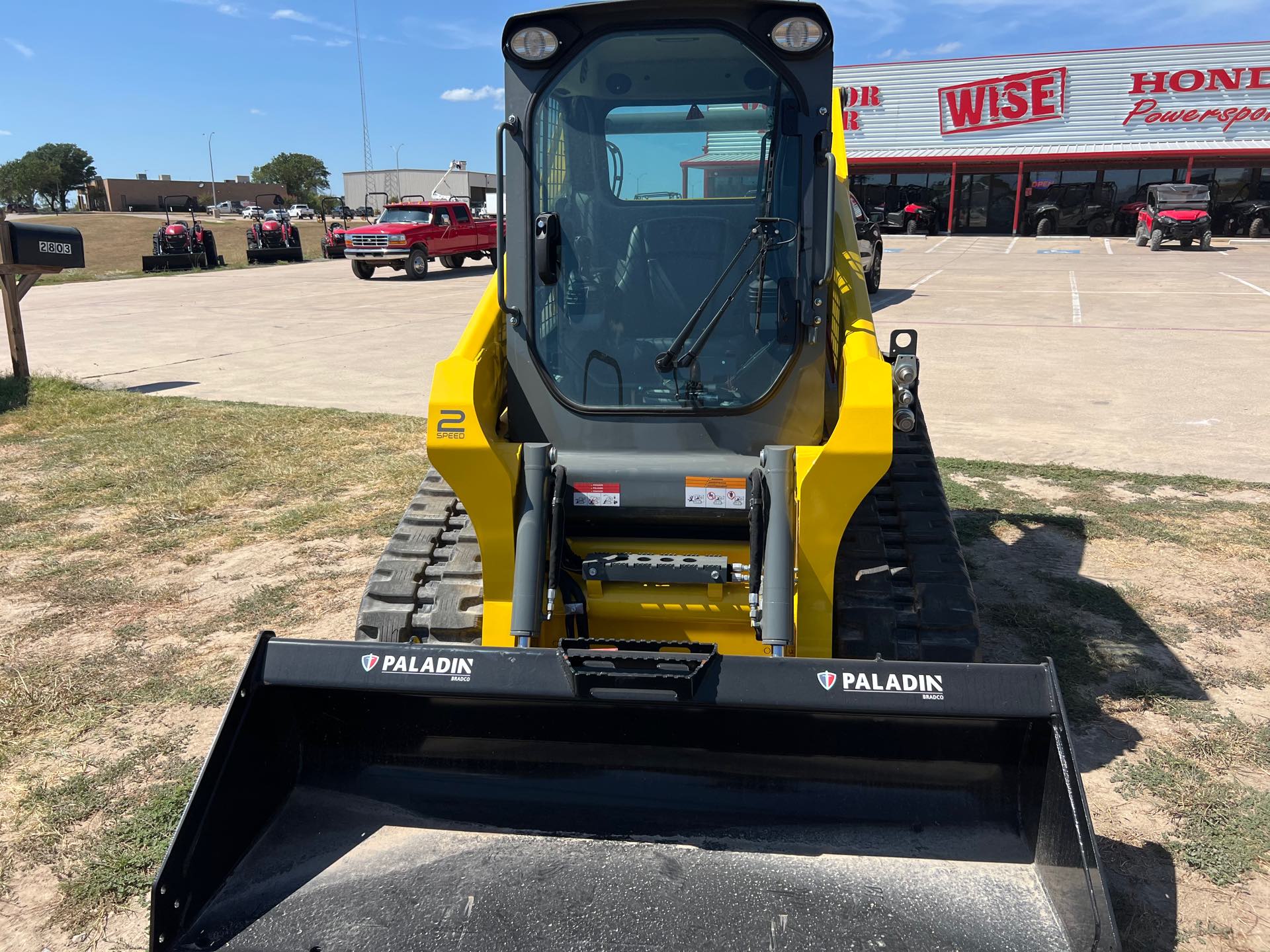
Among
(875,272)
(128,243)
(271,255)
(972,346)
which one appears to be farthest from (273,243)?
(972,346)

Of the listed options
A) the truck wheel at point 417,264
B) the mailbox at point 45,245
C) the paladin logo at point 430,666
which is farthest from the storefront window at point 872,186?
the paladin logo at point 430,666

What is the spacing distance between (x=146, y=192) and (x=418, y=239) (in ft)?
327

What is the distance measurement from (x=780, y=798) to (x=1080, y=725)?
1777mm

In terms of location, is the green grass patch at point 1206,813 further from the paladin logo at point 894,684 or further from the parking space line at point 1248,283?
the parking space line at point 1248,283

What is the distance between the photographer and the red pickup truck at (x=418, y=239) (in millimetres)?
26531

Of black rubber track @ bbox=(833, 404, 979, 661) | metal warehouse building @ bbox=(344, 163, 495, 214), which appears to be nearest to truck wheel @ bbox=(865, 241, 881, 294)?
black rubber track @ bbox=(833, 404, 979, 661)

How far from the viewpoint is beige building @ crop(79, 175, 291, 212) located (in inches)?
4102

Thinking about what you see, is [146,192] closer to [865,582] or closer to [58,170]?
[58,170]

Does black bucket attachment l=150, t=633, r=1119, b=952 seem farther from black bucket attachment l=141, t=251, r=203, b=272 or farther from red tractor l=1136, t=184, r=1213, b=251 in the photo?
red tractor l=1136, t=184, r=1213, b=251

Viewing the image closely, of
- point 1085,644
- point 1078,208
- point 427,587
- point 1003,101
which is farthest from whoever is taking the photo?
point 1003,101

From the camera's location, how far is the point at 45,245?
38.1 feet

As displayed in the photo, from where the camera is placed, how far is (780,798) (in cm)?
304

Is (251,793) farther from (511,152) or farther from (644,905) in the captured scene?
(511,152)

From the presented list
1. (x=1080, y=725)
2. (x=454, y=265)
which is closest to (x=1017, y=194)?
(x=454, y=265)
